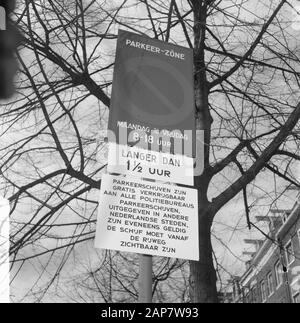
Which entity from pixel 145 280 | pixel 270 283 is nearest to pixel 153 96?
pixel 145 280

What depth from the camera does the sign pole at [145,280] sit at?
9.84 feet

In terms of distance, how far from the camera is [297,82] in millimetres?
6180

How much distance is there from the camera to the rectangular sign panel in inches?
127

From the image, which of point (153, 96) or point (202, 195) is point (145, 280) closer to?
point (153, 96)

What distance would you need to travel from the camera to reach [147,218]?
9.74ft

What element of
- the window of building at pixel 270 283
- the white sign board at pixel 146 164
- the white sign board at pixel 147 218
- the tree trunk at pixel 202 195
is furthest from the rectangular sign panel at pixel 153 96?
the window of building at pixel 270 283

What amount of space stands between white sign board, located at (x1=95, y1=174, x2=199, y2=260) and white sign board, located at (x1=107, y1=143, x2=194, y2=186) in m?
0.06

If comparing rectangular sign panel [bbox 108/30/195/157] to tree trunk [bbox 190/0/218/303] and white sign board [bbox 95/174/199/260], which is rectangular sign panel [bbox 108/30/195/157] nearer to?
white sign board [bbox 95/174/199/260]

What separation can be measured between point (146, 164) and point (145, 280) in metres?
0.68

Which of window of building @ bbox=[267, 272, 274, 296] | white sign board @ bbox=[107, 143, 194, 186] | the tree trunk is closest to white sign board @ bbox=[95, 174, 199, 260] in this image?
white sign board @ bbox=[107, 143, 194, 186]

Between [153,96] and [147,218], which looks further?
[153,96]

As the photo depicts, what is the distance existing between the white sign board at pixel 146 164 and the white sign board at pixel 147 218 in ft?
0.19

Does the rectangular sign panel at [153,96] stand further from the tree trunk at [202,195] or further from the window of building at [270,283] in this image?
the window of building at [270,283]
